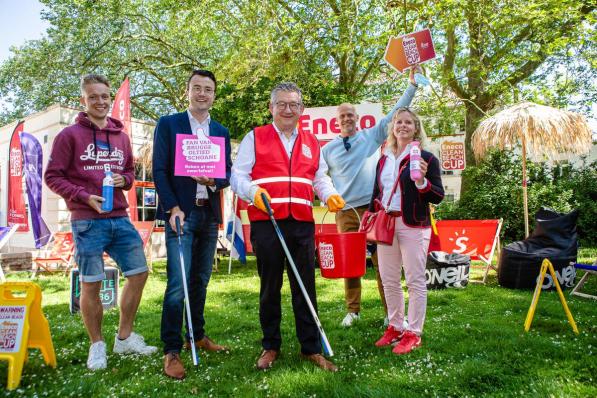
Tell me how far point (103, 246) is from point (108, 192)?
42cm

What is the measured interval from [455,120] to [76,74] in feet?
48.9

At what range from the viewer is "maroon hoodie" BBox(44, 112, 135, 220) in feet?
10.4

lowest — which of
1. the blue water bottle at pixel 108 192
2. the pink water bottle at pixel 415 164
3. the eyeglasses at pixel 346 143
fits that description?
the blue water bottle at pixel 108 192

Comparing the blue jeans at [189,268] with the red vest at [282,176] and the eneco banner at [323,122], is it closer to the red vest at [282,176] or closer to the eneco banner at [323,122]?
the red vest at [282,176]

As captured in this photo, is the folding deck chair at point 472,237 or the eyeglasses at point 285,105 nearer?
the eyeglasses at point 285,105

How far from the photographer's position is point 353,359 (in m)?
3.21

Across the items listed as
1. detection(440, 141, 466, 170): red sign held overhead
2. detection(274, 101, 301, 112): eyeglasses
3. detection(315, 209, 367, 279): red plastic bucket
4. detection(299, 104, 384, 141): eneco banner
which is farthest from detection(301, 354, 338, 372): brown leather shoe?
detection(440, 141, 466, 170): red sign held overhead

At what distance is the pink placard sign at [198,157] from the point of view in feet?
10.1

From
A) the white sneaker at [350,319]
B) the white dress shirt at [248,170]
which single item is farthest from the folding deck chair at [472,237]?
the white dress shirt at [248,170]

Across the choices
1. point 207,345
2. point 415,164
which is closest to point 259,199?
point 415,164

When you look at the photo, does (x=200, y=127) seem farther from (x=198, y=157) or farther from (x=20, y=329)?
(x=20, y=329)

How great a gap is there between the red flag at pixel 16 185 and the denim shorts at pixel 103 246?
23.0ft

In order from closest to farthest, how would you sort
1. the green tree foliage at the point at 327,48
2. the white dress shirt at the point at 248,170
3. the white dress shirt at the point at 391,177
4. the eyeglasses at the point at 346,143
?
the white dress shirt at the point at 248,170
the white dress shirt at the point at 391,177
the eyeglasses at the point at 346,143
the green tree foliage at the point at 327,48

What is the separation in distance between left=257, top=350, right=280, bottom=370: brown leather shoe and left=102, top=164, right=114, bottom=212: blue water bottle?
4.89 ft
